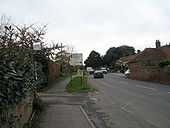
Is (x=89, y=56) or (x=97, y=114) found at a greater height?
(x=89, y=56)

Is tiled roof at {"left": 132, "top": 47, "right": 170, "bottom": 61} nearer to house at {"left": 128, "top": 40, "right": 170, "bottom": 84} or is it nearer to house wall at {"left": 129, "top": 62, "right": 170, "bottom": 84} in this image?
house at {"left": 128, "top": 40, "right": 170, "bottom": 84}

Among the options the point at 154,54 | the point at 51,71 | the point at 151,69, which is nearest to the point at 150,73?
the point at 151,69

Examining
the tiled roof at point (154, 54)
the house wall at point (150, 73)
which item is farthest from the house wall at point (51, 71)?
the tiled roof at point (154, 54)

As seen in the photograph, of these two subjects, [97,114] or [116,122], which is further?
[97,114]

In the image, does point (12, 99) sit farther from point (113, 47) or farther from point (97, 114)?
point (113, 47)

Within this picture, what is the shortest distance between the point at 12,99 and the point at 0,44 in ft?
4.37

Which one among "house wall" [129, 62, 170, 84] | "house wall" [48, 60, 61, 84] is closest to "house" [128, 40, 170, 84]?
"house wall" [129, 62, 170, 84]

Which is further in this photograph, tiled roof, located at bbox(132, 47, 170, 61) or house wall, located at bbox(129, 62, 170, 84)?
tiled roof, located at bbox(132, 47, 170, 61)

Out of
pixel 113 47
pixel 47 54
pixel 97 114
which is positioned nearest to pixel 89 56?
pixel 113 47

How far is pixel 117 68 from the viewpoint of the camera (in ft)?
286

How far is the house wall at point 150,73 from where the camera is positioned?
32.3 m

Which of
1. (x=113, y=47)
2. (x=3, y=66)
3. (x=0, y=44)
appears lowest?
(x=3, y=66)

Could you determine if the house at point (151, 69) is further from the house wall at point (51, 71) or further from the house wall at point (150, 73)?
the house wall at point (51, 71)

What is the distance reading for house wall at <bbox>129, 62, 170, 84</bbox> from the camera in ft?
106
